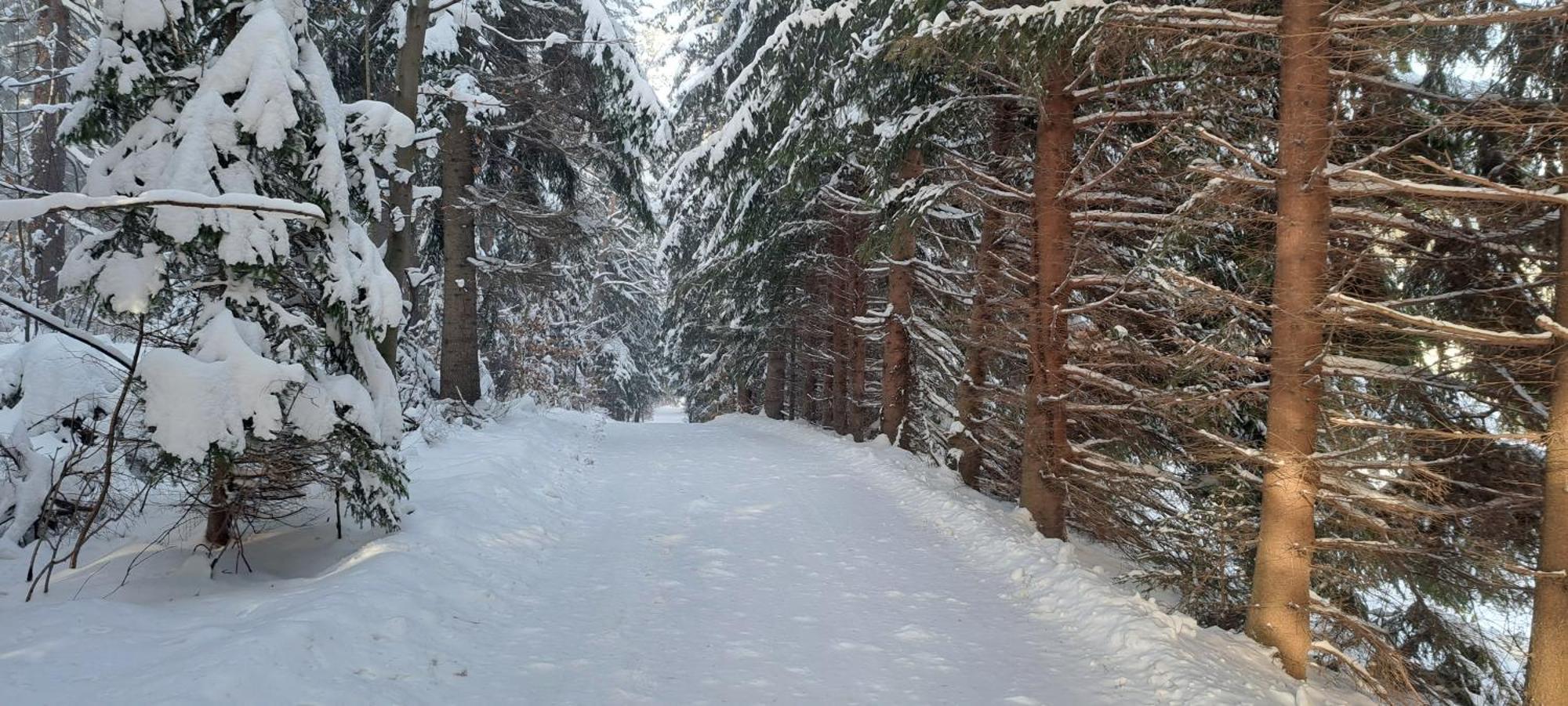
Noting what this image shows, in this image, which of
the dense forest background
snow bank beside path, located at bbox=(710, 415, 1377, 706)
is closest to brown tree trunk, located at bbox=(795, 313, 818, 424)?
the dense forest background

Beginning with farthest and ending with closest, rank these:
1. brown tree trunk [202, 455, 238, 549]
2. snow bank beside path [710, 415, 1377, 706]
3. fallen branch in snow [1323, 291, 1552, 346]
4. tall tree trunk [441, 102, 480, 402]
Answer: tall tree trunk [441, 102, 480, 402]
brown tree trunk [202, 455, 238, 549]
snow bank beside path [710, 415, 1377, 706]
fallen branch in snow [1323, 291, 1552, 346]

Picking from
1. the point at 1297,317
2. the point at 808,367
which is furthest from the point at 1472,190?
the point at 808,367

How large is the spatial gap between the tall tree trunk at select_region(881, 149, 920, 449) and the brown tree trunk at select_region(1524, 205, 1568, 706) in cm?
887

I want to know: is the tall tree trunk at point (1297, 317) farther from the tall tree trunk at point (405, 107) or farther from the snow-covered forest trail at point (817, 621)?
the tall tree trunk at point (405, 107)

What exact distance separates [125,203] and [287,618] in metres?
2.59

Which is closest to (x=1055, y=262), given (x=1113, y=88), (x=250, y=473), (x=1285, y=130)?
(x=1113, y=88)

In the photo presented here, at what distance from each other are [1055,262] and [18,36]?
23020 millimetres

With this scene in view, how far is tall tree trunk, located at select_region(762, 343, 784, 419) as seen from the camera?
76.0 ft

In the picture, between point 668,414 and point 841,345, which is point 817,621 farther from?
point 668,414

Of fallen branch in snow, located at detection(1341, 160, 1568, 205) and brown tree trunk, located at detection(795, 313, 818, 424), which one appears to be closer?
fallen branch in snow, located at detection(1341, 160, 1568, 205)

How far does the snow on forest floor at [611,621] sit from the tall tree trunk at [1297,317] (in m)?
0.48

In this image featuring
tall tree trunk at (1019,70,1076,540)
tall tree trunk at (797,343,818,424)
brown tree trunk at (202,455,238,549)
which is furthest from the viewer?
tall tree trunk at (797,343,818,424)

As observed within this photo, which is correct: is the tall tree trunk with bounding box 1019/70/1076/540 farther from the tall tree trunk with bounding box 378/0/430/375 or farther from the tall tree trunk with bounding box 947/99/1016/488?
the tall tree trunk with bounding box 378/0/430/375

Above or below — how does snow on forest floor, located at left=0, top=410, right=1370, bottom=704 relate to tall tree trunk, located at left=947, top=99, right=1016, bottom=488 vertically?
below
